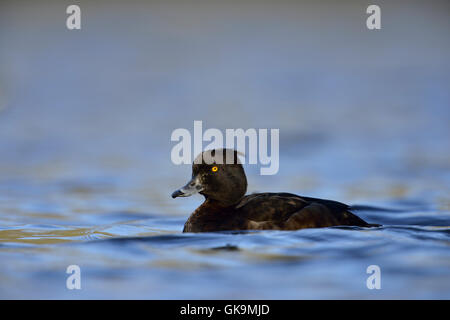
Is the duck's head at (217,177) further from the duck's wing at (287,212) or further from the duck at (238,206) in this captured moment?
the duck's wing at (287,212)

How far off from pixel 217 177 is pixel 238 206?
39 centimetres

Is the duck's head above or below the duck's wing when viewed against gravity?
above

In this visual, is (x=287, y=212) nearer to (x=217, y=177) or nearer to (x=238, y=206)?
(x=238, y=206)

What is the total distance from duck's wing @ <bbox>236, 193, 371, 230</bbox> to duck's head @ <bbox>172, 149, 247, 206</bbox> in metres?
0.22

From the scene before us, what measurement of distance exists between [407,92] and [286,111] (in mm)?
3495

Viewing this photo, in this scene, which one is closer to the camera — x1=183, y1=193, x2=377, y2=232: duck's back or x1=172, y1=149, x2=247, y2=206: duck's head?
x1=183, y1=193, x2=377, y2=232: duck's back

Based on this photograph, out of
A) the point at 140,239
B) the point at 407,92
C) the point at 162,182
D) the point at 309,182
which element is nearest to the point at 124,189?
the point at 162,182

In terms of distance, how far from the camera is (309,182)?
1294 cm

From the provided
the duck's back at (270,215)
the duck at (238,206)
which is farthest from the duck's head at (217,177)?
the duck's back at (270,215)

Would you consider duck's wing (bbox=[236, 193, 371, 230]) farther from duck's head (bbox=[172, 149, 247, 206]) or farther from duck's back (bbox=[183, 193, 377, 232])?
duck's head (bbox=[172, 149, 247, 206])

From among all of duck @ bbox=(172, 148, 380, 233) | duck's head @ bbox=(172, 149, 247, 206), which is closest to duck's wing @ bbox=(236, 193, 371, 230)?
duck @ bbox=(172, 148, 380, 233)

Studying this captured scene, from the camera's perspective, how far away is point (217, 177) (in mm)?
8367

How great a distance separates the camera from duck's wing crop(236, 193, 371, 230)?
8.12 meters

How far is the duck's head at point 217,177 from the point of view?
8359 millimetres
